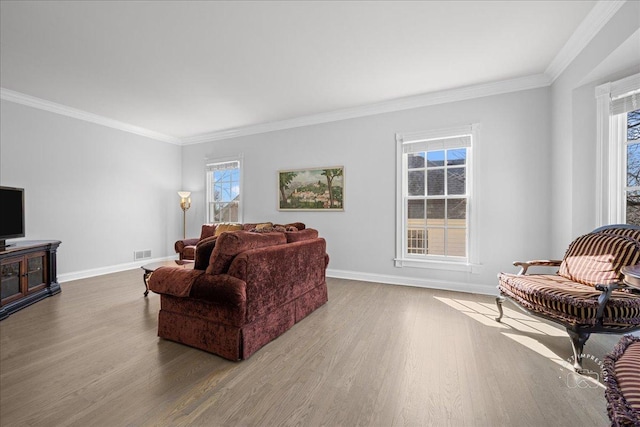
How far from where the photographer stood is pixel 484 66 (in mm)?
3143

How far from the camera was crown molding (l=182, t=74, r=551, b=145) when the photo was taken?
11.2 ft

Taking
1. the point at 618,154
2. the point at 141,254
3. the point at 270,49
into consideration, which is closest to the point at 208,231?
the point at 141,254

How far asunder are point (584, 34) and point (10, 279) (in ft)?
21.7

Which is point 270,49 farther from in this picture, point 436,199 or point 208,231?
point 208,231

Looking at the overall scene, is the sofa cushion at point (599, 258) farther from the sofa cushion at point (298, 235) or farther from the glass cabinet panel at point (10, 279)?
the glass cabinet panel at point (10, 279)

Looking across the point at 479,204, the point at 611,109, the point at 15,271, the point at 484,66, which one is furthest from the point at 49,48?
the point at 611,109

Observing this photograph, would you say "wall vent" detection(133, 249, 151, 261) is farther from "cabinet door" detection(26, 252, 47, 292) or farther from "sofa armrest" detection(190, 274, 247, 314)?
"sofa armrest" detection(190, 274, 247, 314)

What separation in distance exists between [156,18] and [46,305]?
11.5 ft

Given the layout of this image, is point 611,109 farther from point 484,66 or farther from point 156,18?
point 156,18

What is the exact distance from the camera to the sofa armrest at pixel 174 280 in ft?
6.91

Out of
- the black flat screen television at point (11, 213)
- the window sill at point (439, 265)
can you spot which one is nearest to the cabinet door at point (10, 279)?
the black flat screen television at point (11, 213)

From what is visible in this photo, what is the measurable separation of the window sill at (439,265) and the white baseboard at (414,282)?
0.20m

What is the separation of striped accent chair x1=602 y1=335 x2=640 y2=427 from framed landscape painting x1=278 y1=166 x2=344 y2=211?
3601 mm

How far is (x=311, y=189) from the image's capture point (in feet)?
15.8
